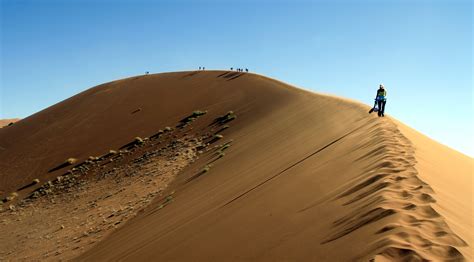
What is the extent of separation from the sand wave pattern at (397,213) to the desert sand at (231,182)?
0.02 metres

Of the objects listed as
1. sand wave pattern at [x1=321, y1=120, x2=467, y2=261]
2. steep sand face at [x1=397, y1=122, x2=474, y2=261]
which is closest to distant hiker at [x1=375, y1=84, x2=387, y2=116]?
steep sand face at [x1=397, y1=122, x2=474, y2=261]

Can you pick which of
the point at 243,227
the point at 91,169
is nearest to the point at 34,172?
the point at 91,169

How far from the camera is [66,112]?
42312 mm

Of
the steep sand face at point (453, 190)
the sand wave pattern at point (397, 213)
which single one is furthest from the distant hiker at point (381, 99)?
the sand wave pattern at point (397, 213)

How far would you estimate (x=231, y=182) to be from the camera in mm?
13898

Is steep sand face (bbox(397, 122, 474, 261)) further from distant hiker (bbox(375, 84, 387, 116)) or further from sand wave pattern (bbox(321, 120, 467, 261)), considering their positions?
distant hiker (bbox(375, 84, 387, 116))

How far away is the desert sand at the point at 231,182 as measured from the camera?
20.5ft

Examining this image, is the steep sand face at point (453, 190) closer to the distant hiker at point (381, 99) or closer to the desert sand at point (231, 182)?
the desert sand at point (231, 182)

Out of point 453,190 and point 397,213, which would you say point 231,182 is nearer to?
point 453,190

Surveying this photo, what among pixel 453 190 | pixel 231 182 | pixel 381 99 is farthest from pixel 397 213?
pixel 381 99

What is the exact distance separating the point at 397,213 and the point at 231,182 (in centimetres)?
838

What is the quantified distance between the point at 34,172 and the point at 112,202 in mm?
12036

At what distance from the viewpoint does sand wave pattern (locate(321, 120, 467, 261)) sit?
4.80 metres

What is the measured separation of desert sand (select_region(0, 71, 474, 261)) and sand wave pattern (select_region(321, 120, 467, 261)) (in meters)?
0.02
